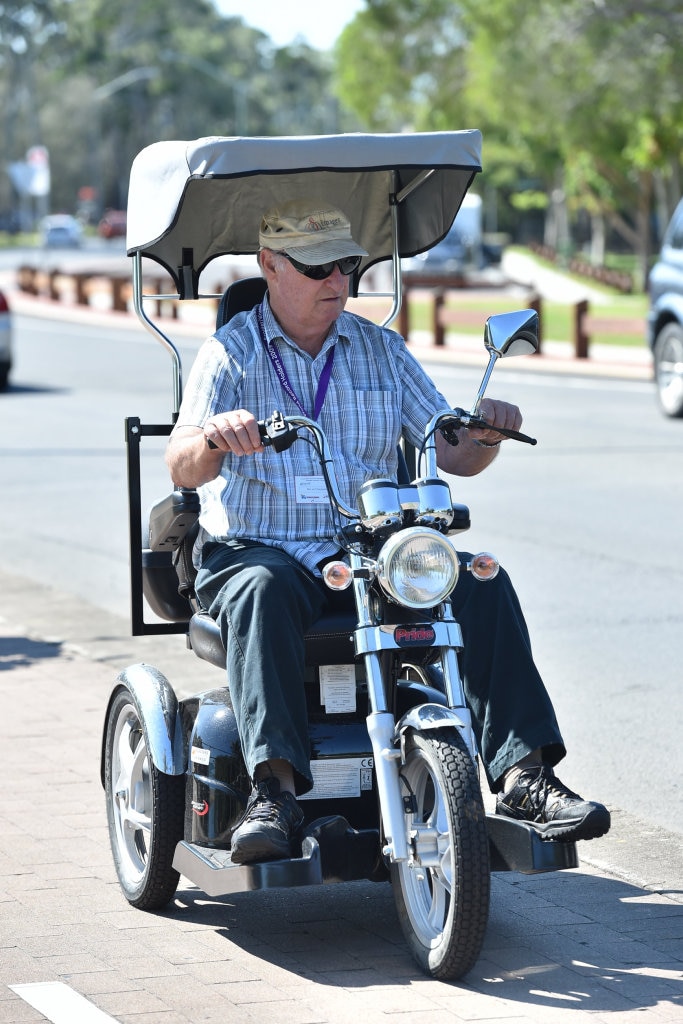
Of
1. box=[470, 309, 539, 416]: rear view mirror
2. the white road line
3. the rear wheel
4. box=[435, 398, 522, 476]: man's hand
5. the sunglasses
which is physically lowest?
the white road line

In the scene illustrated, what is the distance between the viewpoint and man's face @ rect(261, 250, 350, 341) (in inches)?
187

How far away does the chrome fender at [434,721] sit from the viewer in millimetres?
3998

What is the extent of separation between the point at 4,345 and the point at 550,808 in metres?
18.8

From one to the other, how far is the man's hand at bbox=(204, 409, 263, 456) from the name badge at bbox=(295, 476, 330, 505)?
381 mm

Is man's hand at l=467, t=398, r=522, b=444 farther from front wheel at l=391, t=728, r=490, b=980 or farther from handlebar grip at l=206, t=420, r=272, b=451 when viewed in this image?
front wheel at l=391, t=728, r=490, b=980

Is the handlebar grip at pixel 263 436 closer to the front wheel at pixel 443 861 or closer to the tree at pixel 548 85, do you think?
the front wheel at pixel 443 861

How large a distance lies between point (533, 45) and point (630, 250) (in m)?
59.8

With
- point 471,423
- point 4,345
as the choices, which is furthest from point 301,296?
point 4,345

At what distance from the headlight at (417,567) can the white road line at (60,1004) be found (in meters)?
1.12

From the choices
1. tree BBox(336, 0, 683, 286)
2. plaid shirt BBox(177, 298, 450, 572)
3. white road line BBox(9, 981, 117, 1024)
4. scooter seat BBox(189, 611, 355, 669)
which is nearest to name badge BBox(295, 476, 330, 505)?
plaid shirt BBox(177, 298, 450, 572)

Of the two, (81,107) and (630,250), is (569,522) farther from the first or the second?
(81,107)

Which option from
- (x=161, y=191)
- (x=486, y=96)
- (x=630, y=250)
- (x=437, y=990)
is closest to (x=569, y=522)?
Answer: (x=161, y=191)

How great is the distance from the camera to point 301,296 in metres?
4.75

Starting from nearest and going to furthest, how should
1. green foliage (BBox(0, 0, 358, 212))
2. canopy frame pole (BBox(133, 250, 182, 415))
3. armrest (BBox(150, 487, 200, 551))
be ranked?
armrest (BBox(150, 487, 200, 551)), canopy frame pole (BBox(133, 250, 182, 415)), green foliage (BBox(0, 0, 358, 212))
